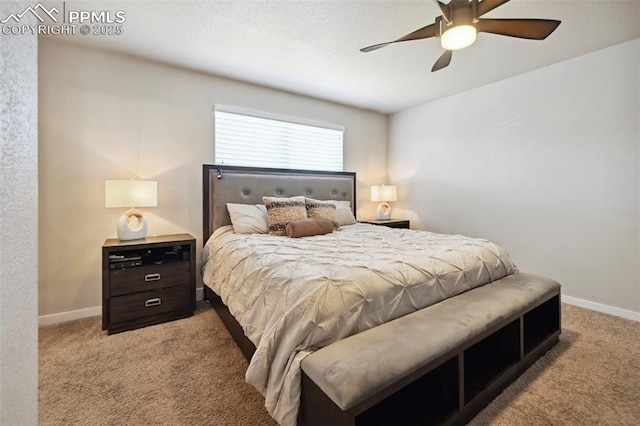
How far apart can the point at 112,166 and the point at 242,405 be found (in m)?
2.41

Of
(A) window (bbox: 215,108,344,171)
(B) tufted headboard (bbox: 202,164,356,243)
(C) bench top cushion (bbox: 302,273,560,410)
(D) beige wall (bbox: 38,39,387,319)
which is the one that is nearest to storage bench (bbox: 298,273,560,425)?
(C) bench top cushion (bbox: 302,273,560,410)

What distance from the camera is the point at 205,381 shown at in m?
1.63

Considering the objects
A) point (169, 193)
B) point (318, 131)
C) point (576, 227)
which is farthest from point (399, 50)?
point (169, 193)

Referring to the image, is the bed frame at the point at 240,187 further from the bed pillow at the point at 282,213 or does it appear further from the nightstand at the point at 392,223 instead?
the nightstand at the point at 392,223

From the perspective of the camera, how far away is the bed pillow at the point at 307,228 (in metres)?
2.60

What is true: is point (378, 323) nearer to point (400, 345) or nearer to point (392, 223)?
point (400, 345)

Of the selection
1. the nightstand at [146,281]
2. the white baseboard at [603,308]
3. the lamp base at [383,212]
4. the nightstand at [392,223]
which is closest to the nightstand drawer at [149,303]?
the nightstand at [146,281]

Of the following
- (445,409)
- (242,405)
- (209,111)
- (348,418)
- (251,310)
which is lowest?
(242,405)

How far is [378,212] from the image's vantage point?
4160 millimetres

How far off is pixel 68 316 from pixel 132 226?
37.5 inches

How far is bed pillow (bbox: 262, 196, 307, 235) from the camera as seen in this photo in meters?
2.73

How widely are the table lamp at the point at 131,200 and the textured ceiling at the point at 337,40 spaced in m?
1.24

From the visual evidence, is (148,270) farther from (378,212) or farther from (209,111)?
(378,212)

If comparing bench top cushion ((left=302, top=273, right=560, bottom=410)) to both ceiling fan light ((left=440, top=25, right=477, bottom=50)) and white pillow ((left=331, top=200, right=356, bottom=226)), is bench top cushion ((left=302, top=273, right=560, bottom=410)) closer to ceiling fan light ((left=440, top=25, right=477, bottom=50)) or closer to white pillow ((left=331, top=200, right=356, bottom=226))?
ceiling fan light ((left=440, top=25, right=477, bottom=50))
